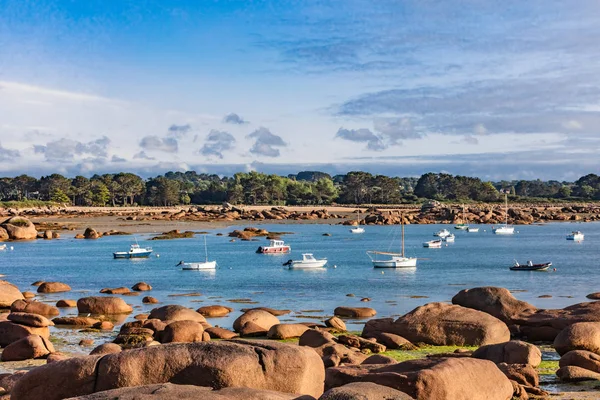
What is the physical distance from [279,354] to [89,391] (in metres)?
3.72

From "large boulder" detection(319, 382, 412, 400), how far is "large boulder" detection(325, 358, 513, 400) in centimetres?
254

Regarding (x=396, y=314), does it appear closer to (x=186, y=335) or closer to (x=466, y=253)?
(x=186, y=335)

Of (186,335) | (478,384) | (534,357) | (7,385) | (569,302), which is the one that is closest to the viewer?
(478,384)

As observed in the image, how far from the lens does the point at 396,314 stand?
41375 millimetres

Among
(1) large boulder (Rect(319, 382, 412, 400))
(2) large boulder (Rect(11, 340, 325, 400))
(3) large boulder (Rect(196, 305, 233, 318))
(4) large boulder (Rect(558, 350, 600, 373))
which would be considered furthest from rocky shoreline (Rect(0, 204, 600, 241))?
(1) large boulder (Rect(319, 382, 412, 400))

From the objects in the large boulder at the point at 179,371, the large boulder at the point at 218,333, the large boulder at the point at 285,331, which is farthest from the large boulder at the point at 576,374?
the large boulder at the point at 218,333

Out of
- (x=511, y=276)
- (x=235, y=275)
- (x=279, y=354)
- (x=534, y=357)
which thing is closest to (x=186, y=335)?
(x=534, y=357)

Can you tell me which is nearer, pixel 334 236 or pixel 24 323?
pixel 24 323

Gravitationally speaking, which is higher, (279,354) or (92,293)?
(279,354)

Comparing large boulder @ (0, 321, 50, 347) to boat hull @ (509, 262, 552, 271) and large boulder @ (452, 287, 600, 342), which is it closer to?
large boulder @ (452, 287, 600, 342)

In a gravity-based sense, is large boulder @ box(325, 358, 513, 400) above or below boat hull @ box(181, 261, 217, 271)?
above

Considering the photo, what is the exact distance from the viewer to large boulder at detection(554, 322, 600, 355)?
83.9 feet

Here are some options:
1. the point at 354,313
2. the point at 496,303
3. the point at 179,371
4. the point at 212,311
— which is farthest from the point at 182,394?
the point at 212,311

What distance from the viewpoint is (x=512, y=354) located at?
23.4 metres
